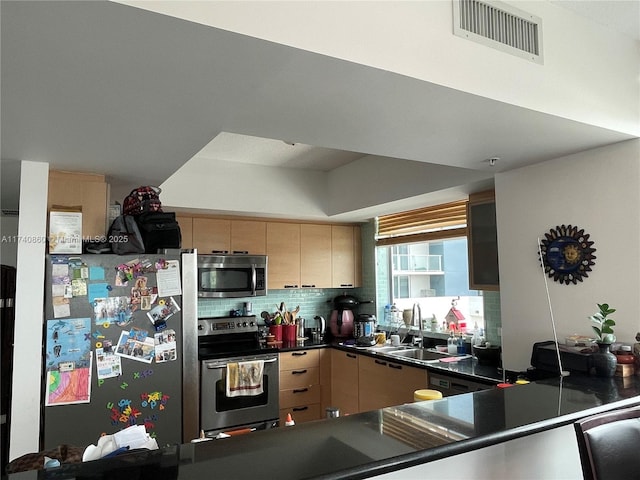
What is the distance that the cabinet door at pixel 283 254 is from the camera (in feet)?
14.8

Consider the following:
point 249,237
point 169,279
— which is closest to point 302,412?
point 249,237

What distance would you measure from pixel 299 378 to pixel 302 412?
0.33 m

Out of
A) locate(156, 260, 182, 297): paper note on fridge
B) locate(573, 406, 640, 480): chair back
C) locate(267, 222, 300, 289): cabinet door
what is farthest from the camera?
locate(267, 222, 300, 289): cabinet door

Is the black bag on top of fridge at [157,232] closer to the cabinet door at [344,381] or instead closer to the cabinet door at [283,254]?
the cabinet door at [283,254]

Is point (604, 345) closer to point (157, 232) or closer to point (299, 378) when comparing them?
point (157, 232)

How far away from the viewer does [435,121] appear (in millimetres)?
1938

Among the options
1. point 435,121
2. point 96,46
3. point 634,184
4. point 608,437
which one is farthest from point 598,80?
point 96,46

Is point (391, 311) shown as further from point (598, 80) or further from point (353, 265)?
point (598, 80)

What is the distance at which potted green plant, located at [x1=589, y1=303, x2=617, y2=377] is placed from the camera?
6.86 ft

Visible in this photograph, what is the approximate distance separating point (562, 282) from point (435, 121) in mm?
1261

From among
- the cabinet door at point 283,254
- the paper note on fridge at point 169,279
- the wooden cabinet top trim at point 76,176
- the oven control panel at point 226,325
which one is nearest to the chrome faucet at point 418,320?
the cabinet door at point 283,254

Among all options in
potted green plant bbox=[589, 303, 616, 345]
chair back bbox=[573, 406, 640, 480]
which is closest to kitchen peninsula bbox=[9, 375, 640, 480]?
chair back bbox=[573, 406, 640, 480]

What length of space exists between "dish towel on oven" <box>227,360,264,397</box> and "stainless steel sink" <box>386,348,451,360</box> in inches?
45.4

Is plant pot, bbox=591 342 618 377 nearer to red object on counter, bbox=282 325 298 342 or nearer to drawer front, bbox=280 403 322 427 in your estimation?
drawer front, bbox=280 403 322 427
